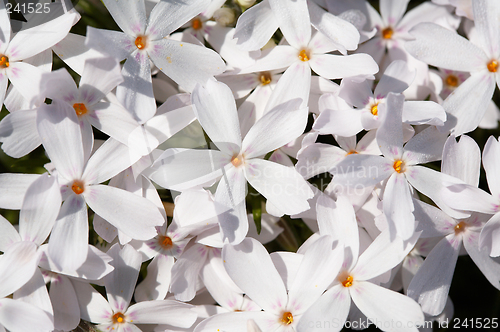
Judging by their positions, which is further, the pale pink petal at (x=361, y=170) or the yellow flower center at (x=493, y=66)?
the yellow flower center at (x=493, y=66)

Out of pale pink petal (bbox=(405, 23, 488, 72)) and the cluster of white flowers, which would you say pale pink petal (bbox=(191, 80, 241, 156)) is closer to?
the cluster of white flowers

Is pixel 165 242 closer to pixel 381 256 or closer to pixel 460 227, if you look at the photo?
pixel 381 256

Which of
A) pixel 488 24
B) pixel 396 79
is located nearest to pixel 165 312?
pixel 396 79

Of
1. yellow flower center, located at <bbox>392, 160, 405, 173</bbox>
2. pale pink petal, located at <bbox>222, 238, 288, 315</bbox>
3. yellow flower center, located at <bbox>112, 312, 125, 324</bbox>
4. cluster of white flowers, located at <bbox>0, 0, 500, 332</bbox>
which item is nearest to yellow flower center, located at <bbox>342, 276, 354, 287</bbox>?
cluster of white flowers, located at <bbox>0, 0, 500, 332</bbox>

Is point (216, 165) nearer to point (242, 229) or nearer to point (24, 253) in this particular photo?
point (242, 229)

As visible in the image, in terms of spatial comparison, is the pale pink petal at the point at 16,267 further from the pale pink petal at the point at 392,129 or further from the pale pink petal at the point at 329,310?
the pale pink petal at the point at 392,129

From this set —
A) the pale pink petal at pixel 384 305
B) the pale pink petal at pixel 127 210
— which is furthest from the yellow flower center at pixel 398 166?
the pale pink petal at pixel 127 210

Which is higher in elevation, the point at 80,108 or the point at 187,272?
the point at 80,108

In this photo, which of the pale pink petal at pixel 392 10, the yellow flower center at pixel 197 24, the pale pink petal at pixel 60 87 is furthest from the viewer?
the pale pink petal at pixel 392 10
